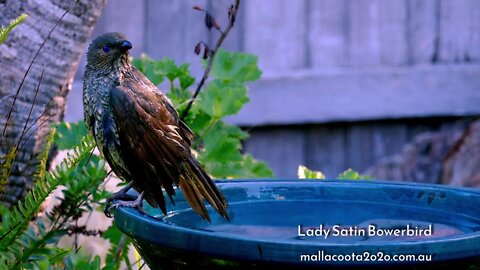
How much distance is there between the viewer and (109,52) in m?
2.69

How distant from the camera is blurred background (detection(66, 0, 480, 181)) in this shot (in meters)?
5.91

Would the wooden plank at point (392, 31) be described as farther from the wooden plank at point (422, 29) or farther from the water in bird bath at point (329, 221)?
the water in bird bath at point (329, 221)

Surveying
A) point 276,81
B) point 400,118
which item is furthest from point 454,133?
point 276,81

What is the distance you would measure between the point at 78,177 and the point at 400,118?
4666 millimetres

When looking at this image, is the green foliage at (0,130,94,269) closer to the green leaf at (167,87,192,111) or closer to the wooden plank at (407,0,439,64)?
the green leaf at (167,87,192,111)

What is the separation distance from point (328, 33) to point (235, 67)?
2.58 m

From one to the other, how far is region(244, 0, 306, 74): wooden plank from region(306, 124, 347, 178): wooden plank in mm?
513

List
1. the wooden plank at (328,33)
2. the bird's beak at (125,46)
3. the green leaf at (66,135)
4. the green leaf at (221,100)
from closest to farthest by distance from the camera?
the bird's beak at (125,46) → the green leaf at (66,135) → the green leaf at (221,100) → the wooden plank at (328,33)

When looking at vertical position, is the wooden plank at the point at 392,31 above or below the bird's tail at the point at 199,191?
above

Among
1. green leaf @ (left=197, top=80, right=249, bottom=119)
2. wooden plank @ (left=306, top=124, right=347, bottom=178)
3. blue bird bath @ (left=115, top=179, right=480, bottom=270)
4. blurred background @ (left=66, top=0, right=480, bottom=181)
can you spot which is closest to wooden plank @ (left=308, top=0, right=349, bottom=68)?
blurred background @ (left=66, top=0, right=480, bottom=181)

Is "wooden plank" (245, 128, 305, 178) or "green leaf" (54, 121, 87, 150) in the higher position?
"green leaf" (54, 121, 87, 150)

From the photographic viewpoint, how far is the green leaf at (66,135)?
126 inches

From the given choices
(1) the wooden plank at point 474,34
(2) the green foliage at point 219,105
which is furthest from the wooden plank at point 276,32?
(2) the green foliage at point 219,105

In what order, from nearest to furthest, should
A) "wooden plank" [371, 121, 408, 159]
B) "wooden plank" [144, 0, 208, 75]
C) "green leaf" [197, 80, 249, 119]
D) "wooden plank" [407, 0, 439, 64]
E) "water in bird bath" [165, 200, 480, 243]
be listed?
"water in bird bath" [165, 200, 480, 243], "green leaf" [197, 80, 249, 119], "wooden plank" [144, 0, 208, 75], "wooden plank" [407, 0, 439, 64], "wooden plank" [371, 121, 408, 159]
